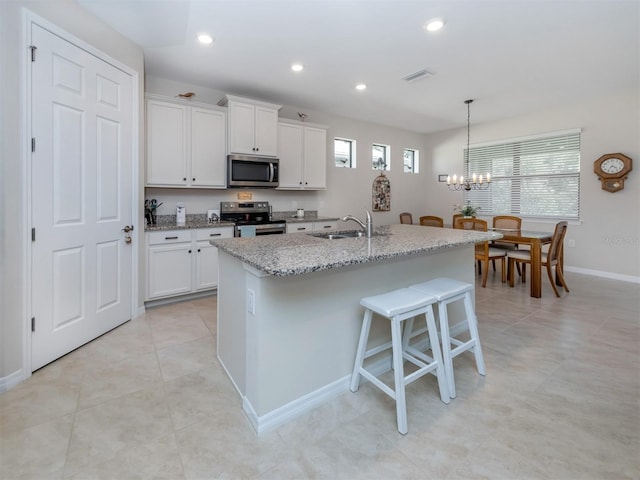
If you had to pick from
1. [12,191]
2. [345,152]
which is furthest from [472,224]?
[12,191]

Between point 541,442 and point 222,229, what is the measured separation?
339 centimetres

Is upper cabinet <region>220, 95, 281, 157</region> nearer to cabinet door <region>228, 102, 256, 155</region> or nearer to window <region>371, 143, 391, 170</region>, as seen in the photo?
cabinet door <region>228, 102, 256, 155</region>

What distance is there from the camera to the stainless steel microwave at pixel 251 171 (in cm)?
410

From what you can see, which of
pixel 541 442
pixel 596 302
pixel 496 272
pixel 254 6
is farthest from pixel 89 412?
pixel 496 272

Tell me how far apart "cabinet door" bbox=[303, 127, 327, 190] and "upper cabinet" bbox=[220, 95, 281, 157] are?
627 millimetres

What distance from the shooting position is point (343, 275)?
1936 millimetres

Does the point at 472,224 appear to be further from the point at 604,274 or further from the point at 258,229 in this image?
the point at 258,229

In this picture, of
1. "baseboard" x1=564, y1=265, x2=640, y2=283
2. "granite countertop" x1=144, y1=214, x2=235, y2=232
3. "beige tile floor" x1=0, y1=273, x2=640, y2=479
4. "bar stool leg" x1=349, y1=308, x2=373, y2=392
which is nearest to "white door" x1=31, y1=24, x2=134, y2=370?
"beige tile floor" x1=0, y1=273, x2=640, y2=479

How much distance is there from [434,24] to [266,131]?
2327 millimetres

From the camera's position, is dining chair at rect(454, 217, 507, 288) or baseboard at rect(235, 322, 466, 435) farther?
dining chair at rect(454, 217, 507, 288)

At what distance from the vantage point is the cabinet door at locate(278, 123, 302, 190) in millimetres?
4645

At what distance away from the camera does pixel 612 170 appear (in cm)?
471

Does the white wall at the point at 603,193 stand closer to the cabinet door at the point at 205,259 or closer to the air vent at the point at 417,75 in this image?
the air vent at the point at 417,75

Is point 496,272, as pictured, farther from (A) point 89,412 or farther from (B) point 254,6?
(A) point 89,412
